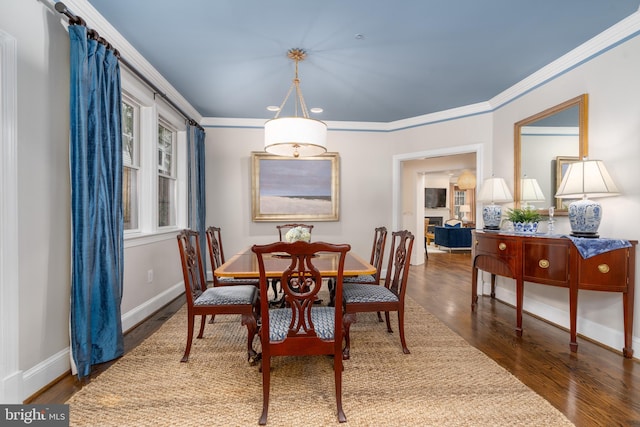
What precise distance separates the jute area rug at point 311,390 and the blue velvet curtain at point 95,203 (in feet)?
0.94

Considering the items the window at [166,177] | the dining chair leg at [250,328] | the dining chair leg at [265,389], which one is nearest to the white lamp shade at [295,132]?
the dining chair leg at [250,328]

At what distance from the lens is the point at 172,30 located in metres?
2.44

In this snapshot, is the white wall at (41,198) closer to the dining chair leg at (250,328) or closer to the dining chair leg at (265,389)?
the dining chair leg at (250,328)

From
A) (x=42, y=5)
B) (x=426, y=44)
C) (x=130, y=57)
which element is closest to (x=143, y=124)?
(x=130, y=57)

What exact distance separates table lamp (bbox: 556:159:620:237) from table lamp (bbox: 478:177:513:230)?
82 cm

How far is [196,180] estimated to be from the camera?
14.1 feet

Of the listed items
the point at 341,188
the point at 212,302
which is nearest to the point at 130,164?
the point at 212,302

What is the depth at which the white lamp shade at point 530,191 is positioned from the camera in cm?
326

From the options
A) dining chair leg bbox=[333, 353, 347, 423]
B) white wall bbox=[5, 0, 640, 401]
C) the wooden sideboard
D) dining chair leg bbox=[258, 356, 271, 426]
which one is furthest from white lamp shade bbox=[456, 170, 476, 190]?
dining chair leg bbox=[258, 356, 271, 426]

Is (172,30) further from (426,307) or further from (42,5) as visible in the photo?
(426,307)

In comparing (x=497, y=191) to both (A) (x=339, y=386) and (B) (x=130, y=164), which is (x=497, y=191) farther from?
(B) (x=130, y=164)

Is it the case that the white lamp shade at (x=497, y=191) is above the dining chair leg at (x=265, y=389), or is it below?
above

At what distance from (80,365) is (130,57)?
244 cm

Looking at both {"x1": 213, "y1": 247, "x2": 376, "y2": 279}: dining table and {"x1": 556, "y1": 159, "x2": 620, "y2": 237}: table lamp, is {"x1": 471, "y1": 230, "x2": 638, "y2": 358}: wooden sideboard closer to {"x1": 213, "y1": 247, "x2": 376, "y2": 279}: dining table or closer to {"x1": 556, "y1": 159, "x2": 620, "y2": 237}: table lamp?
{"x1": 556, "y1": 159, "x2": 620, "y2": 237}: table lamp
